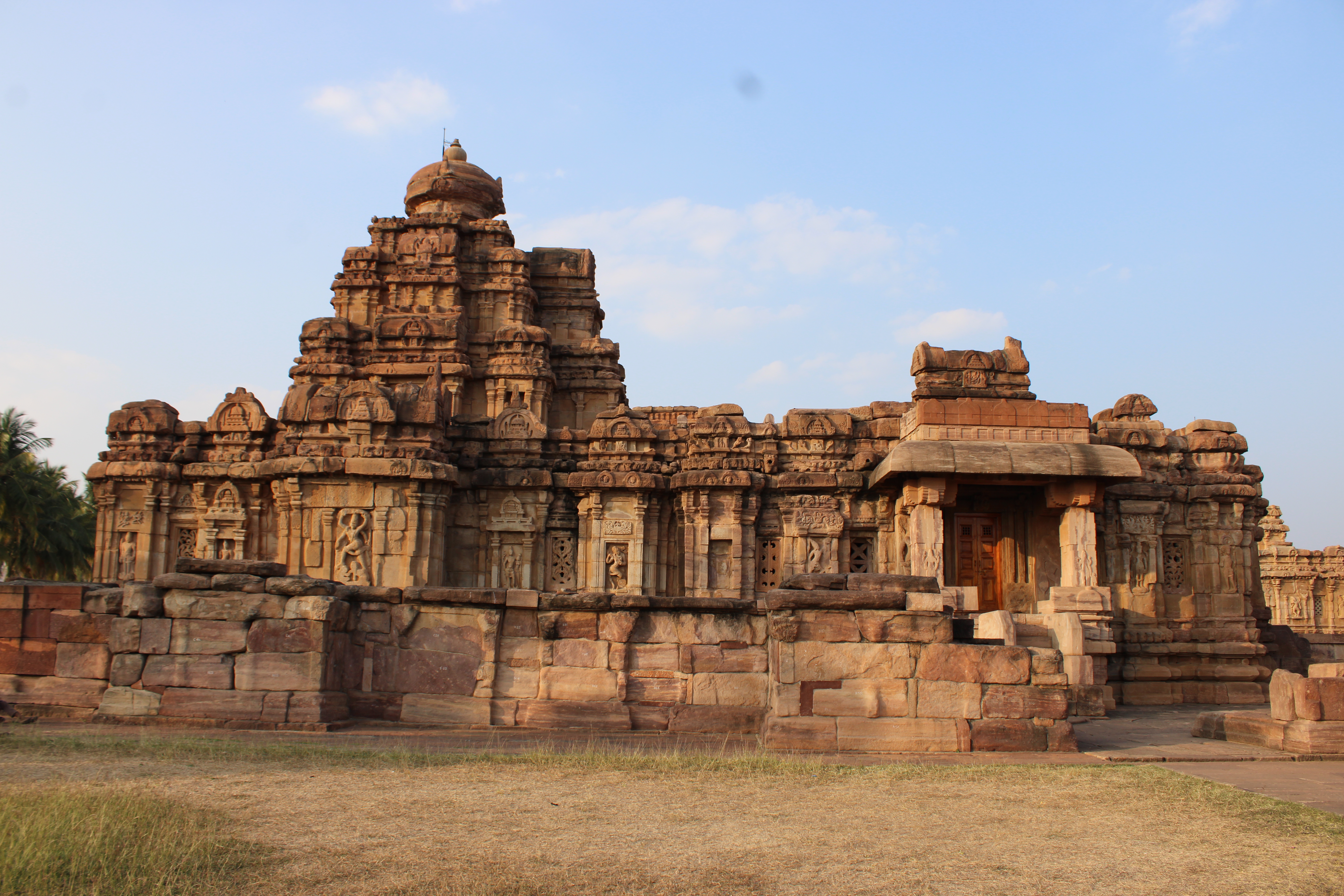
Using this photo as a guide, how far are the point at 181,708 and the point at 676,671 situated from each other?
14.8 feet

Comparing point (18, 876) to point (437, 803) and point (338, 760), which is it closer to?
point (437, 803)

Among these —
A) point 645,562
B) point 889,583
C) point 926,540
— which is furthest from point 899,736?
point 645,562

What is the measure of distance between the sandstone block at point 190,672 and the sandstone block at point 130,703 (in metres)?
0.10

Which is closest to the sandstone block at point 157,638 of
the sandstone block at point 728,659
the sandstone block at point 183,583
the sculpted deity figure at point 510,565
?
the sandstone block at point 183,583

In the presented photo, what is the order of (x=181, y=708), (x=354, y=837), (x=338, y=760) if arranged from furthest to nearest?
(x=181, y=708)
(x=338, y=760)
(x=354, y=837)

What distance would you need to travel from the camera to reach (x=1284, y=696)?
9.25m

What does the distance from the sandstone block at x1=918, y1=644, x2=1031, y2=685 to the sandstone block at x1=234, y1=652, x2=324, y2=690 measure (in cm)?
538

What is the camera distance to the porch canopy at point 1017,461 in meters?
14.8

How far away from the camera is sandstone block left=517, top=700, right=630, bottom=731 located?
31.1ft

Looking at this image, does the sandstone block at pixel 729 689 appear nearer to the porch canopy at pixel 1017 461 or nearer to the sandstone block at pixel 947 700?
the sandstone block at pixel 947 700

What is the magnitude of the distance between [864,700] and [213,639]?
590cm

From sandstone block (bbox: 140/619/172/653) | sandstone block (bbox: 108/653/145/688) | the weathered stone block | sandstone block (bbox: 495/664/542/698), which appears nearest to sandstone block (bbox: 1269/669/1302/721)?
sandstone block (bbox: 495/664/542/698)

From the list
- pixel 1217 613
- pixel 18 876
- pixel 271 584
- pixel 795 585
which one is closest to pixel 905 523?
pixel 1217 613

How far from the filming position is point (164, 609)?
950 cm
